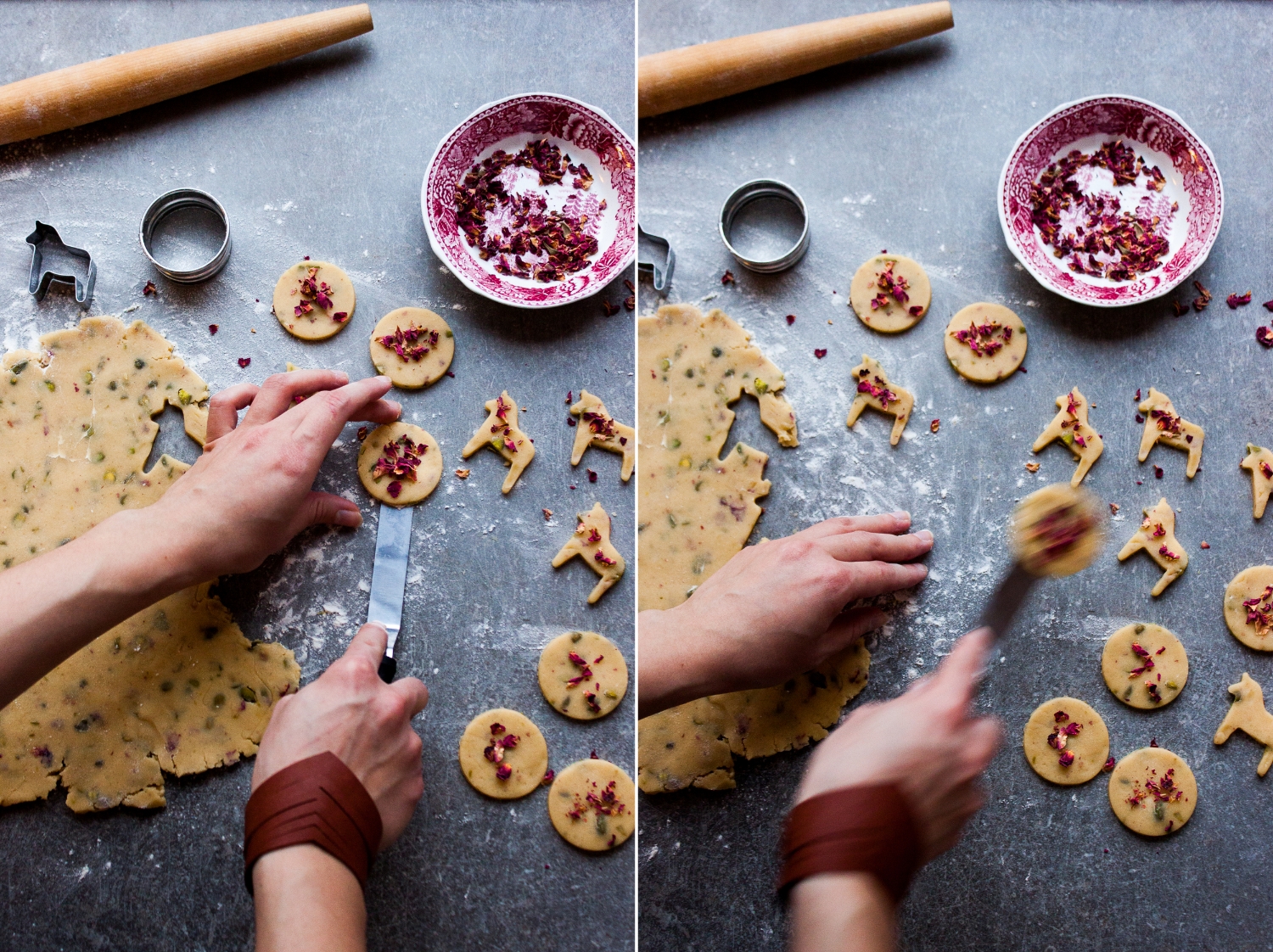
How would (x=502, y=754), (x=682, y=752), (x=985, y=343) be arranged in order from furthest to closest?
(x=985, y=343) < (x=502, y=754) < (x=682, y=752)

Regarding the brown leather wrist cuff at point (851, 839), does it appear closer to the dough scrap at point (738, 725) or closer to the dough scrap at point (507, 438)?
the dough scrap at point (738, 725)

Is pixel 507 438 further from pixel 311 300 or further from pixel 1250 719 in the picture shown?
pixel 1250 719

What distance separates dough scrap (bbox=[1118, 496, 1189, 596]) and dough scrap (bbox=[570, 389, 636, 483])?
1.73ft

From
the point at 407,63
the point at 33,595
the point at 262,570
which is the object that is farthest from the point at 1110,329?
the point at 33,595

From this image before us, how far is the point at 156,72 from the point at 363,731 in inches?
27.6

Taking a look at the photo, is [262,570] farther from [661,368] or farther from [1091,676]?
[1091,676]

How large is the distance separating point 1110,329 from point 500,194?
68 centimetres

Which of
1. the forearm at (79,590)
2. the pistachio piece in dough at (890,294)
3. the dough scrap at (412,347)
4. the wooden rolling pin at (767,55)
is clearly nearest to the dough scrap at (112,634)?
the forearm at (79,590)

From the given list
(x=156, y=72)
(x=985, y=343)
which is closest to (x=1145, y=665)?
(x=985, y=343)

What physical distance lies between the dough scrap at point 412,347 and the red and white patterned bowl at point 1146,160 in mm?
613

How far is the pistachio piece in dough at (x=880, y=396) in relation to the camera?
880mm

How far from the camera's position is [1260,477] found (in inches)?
37.7

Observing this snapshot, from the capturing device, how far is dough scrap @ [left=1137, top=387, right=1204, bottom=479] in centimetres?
96

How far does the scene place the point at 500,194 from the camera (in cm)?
89
